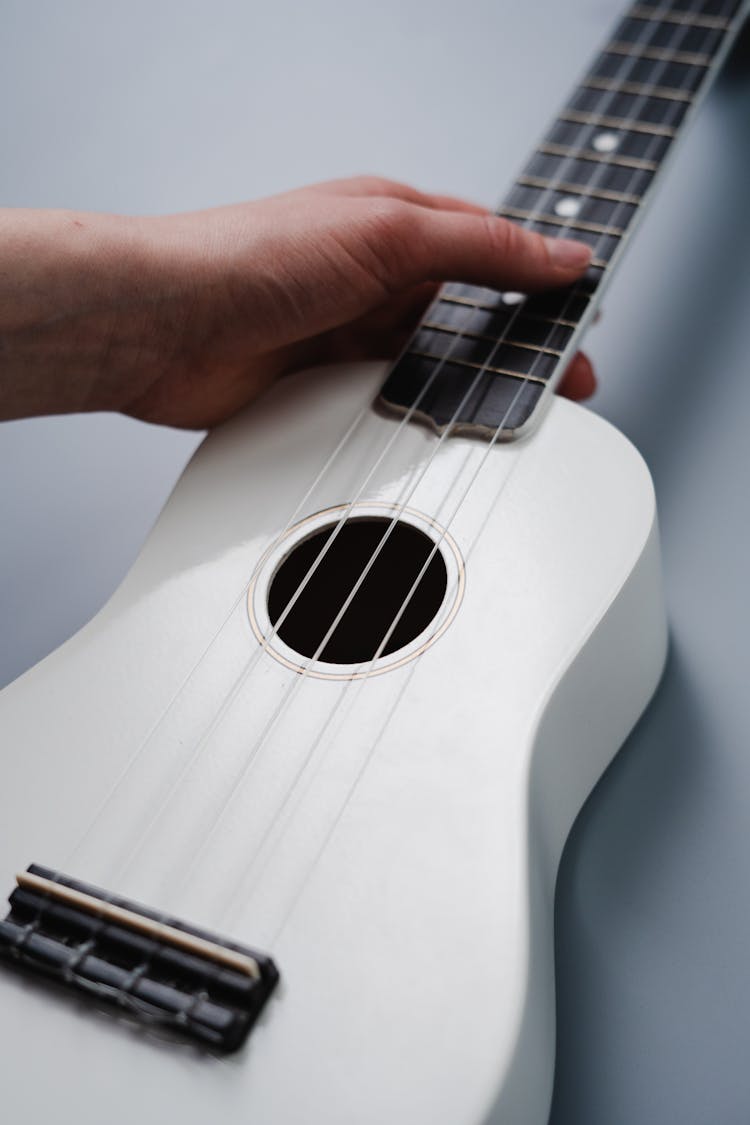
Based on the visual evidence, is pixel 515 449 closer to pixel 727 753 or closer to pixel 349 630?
pixel 349 630


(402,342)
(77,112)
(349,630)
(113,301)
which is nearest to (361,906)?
(349,630)

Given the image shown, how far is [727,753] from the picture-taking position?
901 millimetres

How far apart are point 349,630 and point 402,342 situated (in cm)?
44

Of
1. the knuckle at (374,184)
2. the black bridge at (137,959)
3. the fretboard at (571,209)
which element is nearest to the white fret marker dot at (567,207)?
the fretboard at (571,209)

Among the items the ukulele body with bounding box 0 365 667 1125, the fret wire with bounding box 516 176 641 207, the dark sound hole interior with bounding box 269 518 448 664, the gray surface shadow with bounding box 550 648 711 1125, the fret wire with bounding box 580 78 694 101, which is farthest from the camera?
the fret wire with bounding box 580 78 694 101

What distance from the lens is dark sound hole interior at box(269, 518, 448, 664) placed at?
34.2 inches

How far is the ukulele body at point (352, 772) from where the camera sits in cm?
58

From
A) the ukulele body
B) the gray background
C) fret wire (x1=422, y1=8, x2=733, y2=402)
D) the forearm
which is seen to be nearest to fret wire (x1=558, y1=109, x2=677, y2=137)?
fret wire (x1=422, y1=8, x2=733, y2=402)

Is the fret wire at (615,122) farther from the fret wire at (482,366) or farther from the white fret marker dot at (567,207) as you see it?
the fret wire at (482,366)

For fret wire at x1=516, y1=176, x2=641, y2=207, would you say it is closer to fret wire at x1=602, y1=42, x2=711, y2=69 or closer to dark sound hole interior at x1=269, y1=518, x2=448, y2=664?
fret wire at x1=602, y1=42, x2=711, y2=69

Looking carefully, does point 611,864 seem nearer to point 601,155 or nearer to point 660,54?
point 601,155

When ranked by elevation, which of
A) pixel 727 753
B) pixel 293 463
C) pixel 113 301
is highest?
pixel 113 301

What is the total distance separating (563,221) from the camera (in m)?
1.08

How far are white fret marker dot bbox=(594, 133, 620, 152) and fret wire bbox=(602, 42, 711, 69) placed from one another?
173 mm
